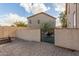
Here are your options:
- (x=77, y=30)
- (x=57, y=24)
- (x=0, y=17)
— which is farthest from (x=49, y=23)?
(x=0, y=17)

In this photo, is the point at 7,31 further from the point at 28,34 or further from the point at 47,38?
the point at 47,38

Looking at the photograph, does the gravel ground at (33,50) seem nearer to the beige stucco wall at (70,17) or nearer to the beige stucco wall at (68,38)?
the beige stucco wall at (68,38)

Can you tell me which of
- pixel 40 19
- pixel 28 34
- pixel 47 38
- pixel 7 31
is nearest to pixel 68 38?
pixel 47 38

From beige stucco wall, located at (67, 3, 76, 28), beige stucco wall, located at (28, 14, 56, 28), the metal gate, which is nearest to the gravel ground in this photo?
the metal gate

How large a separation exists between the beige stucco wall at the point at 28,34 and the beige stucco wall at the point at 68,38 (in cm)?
82

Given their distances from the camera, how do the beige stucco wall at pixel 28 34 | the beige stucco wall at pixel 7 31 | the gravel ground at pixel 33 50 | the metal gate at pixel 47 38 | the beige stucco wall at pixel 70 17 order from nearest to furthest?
the gravel ground at pixel 33 50 → the beige stucco wall at pixel 7 31 → the metal gate at pixel 47 38 → the beige stucco wall at pixel 28 34 → the beige stucco wall at pixel 70 17

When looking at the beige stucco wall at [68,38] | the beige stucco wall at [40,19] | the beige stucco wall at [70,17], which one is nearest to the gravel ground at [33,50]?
the beige stucco wall at [68,38]

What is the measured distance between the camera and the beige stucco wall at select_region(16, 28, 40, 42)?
731 cm

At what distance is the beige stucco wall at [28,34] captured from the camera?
7309 mm

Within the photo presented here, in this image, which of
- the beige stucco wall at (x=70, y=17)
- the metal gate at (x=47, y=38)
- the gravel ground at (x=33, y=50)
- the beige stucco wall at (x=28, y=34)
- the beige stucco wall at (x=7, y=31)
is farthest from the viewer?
the beige stucco wall at (x=70, y=17)

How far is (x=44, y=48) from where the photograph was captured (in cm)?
686

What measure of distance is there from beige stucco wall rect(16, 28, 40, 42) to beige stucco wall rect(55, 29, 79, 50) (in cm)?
82

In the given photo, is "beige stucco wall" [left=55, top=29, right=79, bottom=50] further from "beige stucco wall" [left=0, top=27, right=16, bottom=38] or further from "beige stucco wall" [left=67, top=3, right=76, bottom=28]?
"beige stucco wall" [left=0, top=27, right=16, bottom=38]

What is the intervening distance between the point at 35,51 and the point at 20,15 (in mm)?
1412
